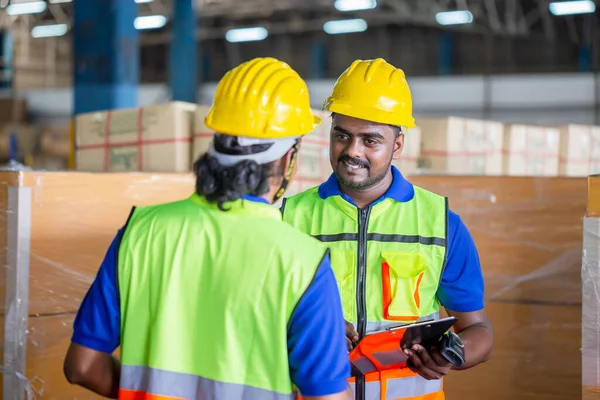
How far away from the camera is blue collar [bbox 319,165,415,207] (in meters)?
2.13

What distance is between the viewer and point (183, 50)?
549 inches

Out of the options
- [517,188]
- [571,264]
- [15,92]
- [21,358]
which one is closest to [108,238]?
[21,358]

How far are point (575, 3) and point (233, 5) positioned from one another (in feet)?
27.0

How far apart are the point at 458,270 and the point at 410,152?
277cm

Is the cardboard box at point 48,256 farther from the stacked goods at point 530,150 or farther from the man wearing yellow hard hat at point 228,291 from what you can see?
the stacked goods at point 530,150

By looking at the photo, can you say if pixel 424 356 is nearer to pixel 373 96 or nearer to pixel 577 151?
pixel 373 96

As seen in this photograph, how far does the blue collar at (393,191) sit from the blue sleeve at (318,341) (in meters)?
0.76

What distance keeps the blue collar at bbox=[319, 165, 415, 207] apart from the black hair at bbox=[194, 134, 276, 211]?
67 cm

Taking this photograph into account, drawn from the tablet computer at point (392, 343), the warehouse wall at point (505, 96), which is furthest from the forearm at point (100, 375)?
the warehouse wall at point (505, 96)

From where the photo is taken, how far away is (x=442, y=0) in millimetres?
17922

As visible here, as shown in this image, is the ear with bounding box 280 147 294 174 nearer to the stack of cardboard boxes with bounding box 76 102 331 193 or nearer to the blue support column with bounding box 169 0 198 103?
the stack of cardboard boxes with bounding box 76 102 331 193

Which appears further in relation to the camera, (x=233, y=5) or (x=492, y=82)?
(x=233, y=5)

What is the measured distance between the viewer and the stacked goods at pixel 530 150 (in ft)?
19.3

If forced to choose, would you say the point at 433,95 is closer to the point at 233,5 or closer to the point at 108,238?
the point at 233,5
